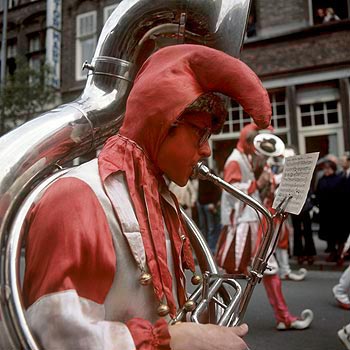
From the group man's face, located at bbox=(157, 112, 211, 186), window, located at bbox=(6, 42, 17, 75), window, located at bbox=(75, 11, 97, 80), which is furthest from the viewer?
window, located at bbox=(6, 42, 17, 75)

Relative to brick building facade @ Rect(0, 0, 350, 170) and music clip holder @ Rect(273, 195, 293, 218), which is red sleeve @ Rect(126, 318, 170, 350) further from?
brick building facade @ Rect(0, 0, 350, 170)

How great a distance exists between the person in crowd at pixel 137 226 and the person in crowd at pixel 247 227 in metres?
2.30

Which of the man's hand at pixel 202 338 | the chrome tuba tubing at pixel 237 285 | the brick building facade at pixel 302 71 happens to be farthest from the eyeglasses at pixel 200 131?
the brick building facade at pixel 302 71

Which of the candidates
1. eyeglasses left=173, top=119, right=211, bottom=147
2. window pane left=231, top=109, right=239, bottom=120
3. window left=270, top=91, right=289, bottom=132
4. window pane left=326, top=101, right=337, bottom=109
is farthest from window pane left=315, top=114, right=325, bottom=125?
eyeglasses left=173, top=119, right=211, bottom=147

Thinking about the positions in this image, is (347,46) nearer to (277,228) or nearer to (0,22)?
(277,228)

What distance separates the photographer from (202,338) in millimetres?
956

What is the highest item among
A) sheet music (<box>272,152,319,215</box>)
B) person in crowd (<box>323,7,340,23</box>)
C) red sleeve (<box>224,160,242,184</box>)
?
person in crowd (<box>323,7,340,23</box>)

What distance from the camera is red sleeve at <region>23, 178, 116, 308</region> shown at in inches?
34.0

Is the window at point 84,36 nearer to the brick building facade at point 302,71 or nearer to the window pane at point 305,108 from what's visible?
the brick building facade at point 302,71

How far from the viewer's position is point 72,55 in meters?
13.6

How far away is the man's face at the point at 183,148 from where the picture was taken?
3.69 ft

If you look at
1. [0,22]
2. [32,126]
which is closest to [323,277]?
[32,126]

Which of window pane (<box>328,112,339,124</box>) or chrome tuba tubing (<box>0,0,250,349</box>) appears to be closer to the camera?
chrome tuba tubing (<box>0,0,250,349</box>)

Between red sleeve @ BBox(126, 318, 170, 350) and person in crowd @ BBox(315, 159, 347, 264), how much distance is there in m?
5.80
